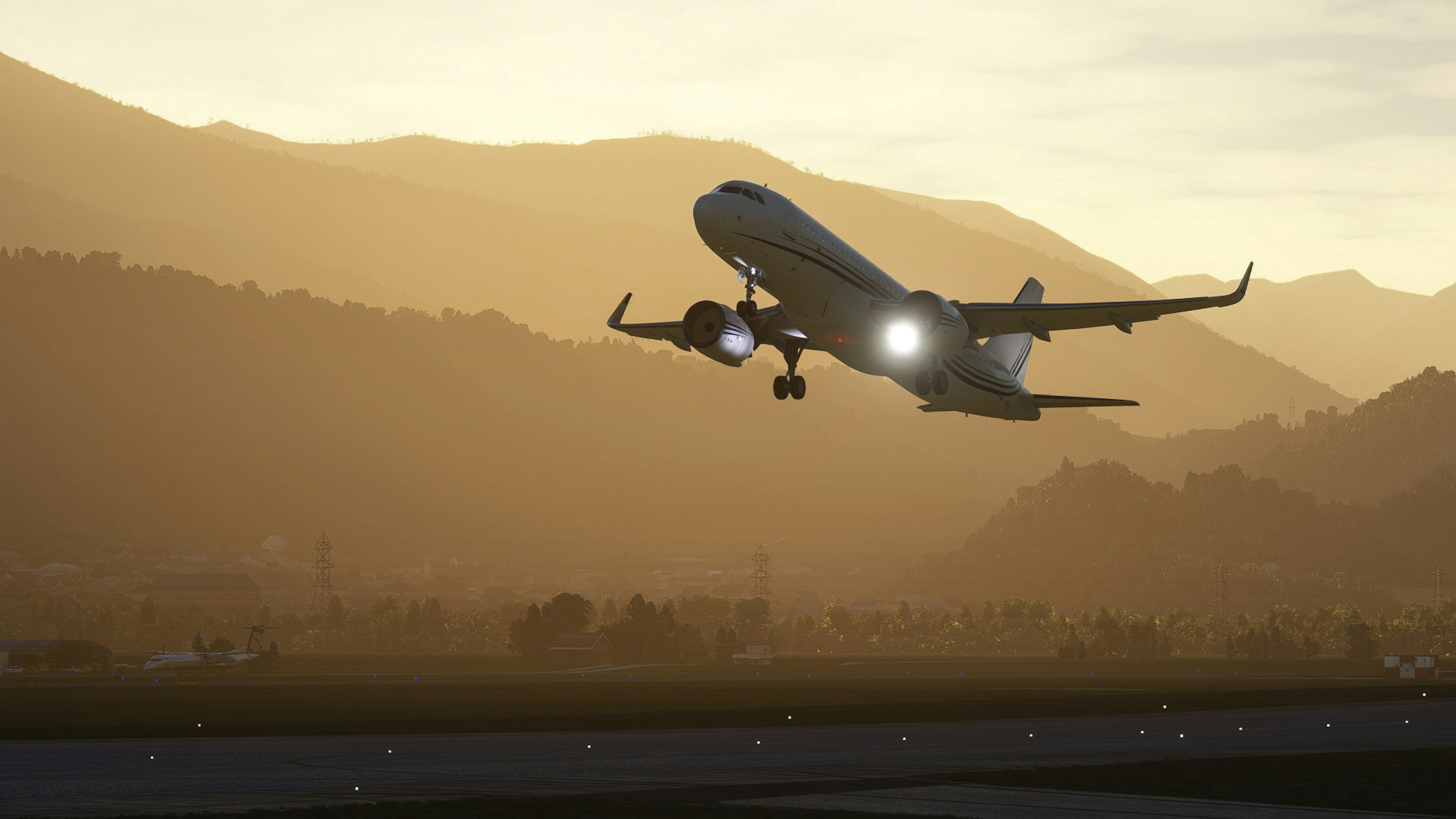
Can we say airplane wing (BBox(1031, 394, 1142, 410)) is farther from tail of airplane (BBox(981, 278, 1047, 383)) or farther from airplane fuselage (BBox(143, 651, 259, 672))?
airplane fuselage (BBox(143, 651, 259, 672))

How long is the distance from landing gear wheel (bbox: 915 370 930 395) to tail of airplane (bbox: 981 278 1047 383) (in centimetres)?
2552

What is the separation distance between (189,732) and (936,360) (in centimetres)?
5192

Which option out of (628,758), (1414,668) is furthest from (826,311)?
(1414,668)

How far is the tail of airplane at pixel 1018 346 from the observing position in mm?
116125

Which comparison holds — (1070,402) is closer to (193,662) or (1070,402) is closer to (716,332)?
(716,332)

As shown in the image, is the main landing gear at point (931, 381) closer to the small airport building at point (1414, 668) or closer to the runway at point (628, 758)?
the runway at point (628, 758)

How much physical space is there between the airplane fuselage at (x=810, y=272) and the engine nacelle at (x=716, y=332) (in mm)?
2805

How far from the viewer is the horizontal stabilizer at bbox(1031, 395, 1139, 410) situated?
9475 cm

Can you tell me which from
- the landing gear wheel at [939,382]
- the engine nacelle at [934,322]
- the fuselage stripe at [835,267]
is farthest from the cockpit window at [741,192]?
the landing gear wheel at [939,382]

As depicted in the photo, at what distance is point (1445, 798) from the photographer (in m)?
52.4

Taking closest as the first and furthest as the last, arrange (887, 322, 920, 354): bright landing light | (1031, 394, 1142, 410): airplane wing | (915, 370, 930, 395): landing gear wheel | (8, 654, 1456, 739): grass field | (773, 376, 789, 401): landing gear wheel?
(887, 322, 920, 354): bright landing light
(773, 376, 789, 401): landing gear wheel
(915, 370, 930, 395): landing gear wheel
(1031, 394, 1142, 410): airplane wing
(8, 654, 1456, 739): grass field

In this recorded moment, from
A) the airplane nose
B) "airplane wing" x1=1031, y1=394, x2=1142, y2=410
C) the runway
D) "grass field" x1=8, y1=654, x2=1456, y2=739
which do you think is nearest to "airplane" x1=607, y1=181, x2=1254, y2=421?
the airplane nose

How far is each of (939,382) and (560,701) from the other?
187ft

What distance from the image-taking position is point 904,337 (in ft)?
259
